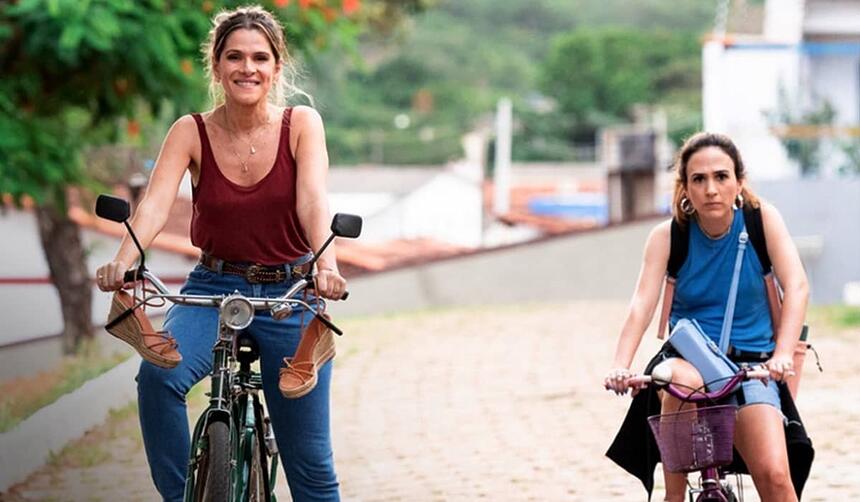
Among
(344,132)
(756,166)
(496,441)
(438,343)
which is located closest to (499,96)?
(344,132)

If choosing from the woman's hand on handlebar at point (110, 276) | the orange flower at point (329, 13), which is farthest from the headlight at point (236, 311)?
the orange flower at point (329, 13)

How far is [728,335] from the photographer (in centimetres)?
560

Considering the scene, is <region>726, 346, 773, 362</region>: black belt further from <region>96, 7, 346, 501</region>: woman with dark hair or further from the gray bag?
<region>96, 7, 346, 501</region>: woman with dark hair

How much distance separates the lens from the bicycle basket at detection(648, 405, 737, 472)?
5.22 meters

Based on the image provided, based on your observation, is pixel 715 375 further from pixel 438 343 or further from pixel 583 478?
pixel 438 343

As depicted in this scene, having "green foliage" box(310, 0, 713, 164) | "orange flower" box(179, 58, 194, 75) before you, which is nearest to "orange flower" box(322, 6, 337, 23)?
"orange flower" box(179, 58, 194, 75)

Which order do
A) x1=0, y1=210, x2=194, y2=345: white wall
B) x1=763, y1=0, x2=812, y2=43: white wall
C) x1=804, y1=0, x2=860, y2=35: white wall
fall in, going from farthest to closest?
1. x1=804, y1=0, x2=860, y2=35: white wall
2. x1=763, y1=0, x2=812, y2=43: white wall
3. x1=0, y1=210, x2=194, y2=345: white wall

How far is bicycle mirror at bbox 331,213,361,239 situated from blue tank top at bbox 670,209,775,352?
1195 mm

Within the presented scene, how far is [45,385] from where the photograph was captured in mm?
12477

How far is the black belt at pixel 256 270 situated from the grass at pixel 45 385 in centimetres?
397

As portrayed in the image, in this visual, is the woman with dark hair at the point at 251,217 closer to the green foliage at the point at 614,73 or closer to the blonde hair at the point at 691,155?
the blonde hair at the point at 691,155

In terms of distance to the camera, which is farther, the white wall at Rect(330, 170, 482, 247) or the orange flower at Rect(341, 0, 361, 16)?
the white wall at Rect(330, 170, 482, 247)

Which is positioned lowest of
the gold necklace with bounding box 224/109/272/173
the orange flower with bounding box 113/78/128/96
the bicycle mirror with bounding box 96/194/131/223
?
the bicycle mirror with bounding box 96/194/131/223

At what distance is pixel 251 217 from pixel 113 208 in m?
0.49
